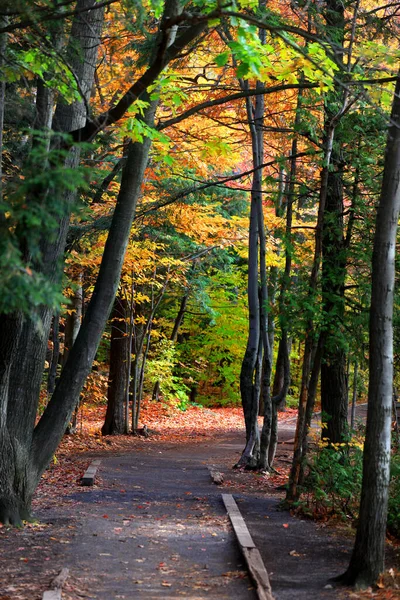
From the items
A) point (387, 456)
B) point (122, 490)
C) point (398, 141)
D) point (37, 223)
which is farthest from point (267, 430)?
point (37, 223)

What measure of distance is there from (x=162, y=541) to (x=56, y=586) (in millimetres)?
2370

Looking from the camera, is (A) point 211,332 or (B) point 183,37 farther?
(A) point 211,332

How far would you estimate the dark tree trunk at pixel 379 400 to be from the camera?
6562 mm

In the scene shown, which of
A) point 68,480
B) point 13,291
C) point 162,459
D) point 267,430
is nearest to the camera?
point 13,291

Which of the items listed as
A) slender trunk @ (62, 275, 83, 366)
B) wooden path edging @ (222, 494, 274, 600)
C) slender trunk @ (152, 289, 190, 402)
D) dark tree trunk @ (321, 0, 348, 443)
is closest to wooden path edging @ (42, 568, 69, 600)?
wooden path edging @ (222, 494, 274, 600)

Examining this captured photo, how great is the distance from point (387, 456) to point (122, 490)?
6234mm

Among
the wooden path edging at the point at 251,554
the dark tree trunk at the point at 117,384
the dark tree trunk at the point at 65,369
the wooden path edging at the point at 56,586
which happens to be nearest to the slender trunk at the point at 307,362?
the wooden path edging at the point at 251,554

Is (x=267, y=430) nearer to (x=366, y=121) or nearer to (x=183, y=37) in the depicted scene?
(x=366, y=121)

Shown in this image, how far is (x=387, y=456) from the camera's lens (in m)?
6.63

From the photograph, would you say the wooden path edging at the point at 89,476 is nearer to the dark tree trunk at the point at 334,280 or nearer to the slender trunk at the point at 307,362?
the slender trunk at the point at 307,362

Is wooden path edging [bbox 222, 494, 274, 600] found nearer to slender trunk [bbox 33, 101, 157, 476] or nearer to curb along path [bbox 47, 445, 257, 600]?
curb along path [bbox 47, 445, 257, 600]

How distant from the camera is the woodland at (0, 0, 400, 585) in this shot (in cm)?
645

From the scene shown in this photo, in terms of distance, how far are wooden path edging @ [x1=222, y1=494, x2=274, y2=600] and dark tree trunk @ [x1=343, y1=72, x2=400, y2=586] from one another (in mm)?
829

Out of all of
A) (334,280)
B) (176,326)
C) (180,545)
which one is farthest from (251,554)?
(176,326)
